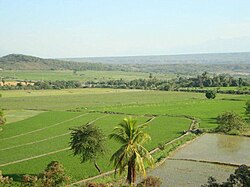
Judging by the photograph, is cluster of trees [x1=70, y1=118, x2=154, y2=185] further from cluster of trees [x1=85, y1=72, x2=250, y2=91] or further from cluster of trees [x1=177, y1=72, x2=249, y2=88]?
cluster of trees [x1=177, y1=72, x2=249, y2=88]

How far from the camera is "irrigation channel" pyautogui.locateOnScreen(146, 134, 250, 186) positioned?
101 ft

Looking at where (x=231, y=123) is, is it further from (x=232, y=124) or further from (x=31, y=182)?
(x=31, y=182)

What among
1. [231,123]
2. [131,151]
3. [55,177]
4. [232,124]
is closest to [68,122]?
[231,123]

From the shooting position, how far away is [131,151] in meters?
19.4

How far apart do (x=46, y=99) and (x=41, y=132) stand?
46.5 m

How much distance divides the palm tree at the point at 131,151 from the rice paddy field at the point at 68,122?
184 centimetres

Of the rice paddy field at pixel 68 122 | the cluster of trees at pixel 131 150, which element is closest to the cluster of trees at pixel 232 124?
the rice paddy field at pixel 68 122

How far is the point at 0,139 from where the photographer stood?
45.2 m

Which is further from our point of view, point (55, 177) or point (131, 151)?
point (55, 177)

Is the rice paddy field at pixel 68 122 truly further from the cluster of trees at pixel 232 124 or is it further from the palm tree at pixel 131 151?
the cluster of trees at pixel 232 124

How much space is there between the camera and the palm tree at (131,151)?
19.2m

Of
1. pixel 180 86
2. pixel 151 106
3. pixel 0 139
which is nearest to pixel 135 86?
pixel 180 86

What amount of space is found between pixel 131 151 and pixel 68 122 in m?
40.9

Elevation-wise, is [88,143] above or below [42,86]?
above
